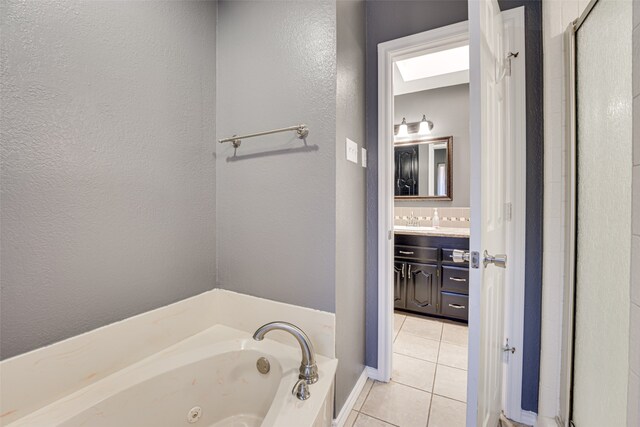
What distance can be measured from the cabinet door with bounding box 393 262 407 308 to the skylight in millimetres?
1928

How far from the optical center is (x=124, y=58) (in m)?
1.11

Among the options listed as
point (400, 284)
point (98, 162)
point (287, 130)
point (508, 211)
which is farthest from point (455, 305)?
point (98, 162)

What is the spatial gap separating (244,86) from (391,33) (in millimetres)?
958

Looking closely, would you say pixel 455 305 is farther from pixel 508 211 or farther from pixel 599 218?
pixel 599 218

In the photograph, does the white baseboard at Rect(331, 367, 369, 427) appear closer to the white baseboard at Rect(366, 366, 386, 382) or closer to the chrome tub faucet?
the white baseboard at Rect(366, 366, 386, 382)

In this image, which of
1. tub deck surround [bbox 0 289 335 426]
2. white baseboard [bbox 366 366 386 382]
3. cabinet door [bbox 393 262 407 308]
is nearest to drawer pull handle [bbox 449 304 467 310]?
cabinet door [bbox 393 262 407 308]

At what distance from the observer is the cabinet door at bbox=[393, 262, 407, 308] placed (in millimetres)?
2604

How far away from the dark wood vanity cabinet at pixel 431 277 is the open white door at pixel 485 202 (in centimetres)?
120

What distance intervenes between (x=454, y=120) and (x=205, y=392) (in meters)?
3.29

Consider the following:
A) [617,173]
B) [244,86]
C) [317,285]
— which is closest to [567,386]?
[617,173]

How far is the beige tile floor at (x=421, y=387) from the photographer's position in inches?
55.0

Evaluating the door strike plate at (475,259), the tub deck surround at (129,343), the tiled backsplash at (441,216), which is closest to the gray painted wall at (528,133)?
the tub deck surround at (129,343)

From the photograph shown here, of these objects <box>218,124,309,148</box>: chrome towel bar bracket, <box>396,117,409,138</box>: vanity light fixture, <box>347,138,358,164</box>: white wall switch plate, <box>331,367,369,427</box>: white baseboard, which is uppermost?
<box>396,117,409,138</box>: vanity light fixture

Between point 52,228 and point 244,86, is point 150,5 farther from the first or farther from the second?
point 52,228
